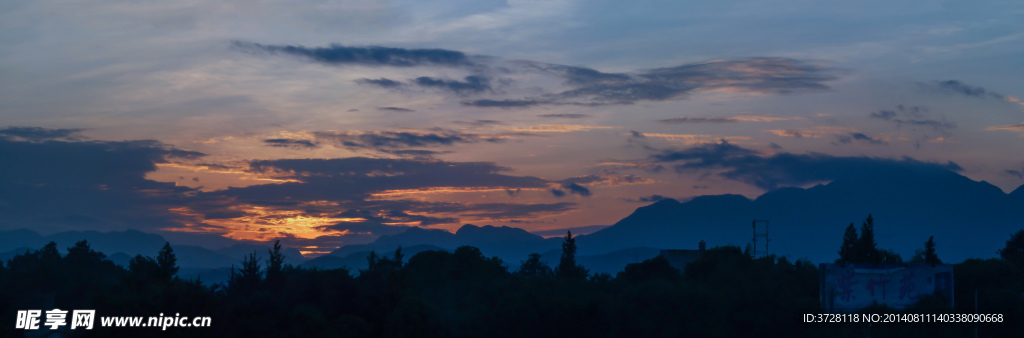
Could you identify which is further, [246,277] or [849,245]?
[849,245]

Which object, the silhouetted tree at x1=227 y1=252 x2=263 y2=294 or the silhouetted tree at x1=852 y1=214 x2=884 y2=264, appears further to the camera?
the silhouetted tree at x1=852 y1=214 x2=884 y2=264

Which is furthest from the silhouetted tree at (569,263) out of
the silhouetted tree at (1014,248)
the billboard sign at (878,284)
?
the silhouetted tree at (1014,248)

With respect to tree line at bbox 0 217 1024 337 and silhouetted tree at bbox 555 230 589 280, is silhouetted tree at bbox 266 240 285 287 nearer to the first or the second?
tree line at bbox 0 217 1024 337

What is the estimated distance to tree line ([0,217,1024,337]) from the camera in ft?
122

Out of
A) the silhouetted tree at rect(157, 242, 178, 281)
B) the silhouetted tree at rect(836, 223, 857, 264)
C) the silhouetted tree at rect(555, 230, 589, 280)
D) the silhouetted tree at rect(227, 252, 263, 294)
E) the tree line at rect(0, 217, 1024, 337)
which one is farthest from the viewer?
the silhouetted tree at rect(555, 230, 589, 280)

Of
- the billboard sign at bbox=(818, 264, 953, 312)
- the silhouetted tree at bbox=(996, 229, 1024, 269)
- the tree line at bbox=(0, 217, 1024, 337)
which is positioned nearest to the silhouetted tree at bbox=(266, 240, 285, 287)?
the tree line at bbox=(0, 217, 1024, 337)

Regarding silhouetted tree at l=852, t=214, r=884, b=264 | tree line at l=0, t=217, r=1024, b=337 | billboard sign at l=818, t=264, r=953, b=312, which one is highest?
silhouetted tree at l=852, t=214, r=884, b=264

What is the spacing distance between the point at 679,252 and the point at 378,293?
56373 millimetres

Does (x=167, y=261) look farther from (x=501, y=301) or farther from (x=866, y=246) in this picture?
(x=866, y=246)

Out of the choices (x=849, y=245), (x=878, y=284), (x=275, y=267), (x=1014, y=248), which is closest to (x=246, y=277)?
(x=275, y=267)

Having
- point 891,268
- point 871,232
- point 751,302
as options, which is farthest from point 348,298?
point 871,232

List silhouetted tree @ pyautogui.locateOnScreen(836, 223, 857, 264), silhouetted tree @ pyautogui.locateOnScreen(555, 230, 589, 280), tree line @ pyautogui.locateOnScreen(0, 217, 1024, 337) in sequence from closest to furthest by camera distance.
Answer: tree line @ pyautogui.locateOnScreen(0, 217, 1024, 337), silhouetted tree @ pyautogui.locateOnScreen(836, 223, 857, 264), silhouetted tree @ pyautogui.locateOnScreen(555, 230, 589, 280)

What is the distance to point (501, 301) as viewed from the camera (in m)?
51.9

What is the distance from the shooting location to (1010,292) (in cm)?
5081
